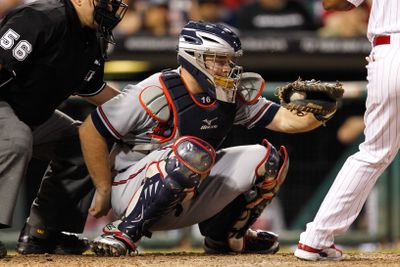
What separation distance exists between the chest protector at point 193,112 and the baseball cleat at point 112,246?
59 cm

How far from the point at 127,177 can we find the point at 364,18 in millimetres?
4579

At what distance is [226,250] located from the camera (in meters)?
4.89

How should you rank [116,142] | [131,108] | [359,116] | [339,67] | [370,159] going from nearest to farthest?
[370,159], [131,108], [116,142], [359,116], [339,67]

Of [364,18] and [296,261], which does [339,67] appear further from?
[296,261]

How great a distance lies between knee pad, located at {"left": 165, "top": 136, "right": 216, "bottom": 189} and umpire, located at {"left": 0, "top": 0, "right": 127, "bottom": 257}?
0.67 m

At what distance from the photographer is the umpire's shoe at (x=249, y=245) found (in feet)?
16.0

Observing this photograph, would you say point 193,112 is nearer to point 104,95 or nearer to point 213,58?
point 213,58

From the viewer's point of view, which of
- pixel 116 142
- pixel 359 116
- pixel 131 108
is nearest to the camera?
pixel 131 108

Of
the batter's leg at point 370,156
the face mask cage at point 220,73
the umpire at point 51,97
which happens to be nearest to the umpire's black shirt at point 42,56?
the umpire at point 51,97

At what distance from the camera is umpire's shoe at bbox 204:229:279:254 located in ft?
16.0

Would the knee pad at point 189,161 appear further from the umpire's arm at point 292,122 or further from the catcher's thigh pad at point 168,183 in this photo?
the umpire's arm at point 292,122

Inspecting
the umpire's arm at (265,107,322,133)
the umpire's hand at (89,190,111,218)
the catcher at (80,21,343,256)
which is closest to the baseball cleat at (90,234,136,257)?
the catcher at (80,21,343,256)

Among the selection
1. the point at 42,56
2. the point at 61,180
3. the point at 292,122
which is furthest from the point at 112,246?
the point at 292,122

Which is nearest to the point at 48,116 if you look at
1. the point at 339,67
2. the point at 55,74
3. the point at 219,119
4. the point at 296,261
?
the point at 55,74
